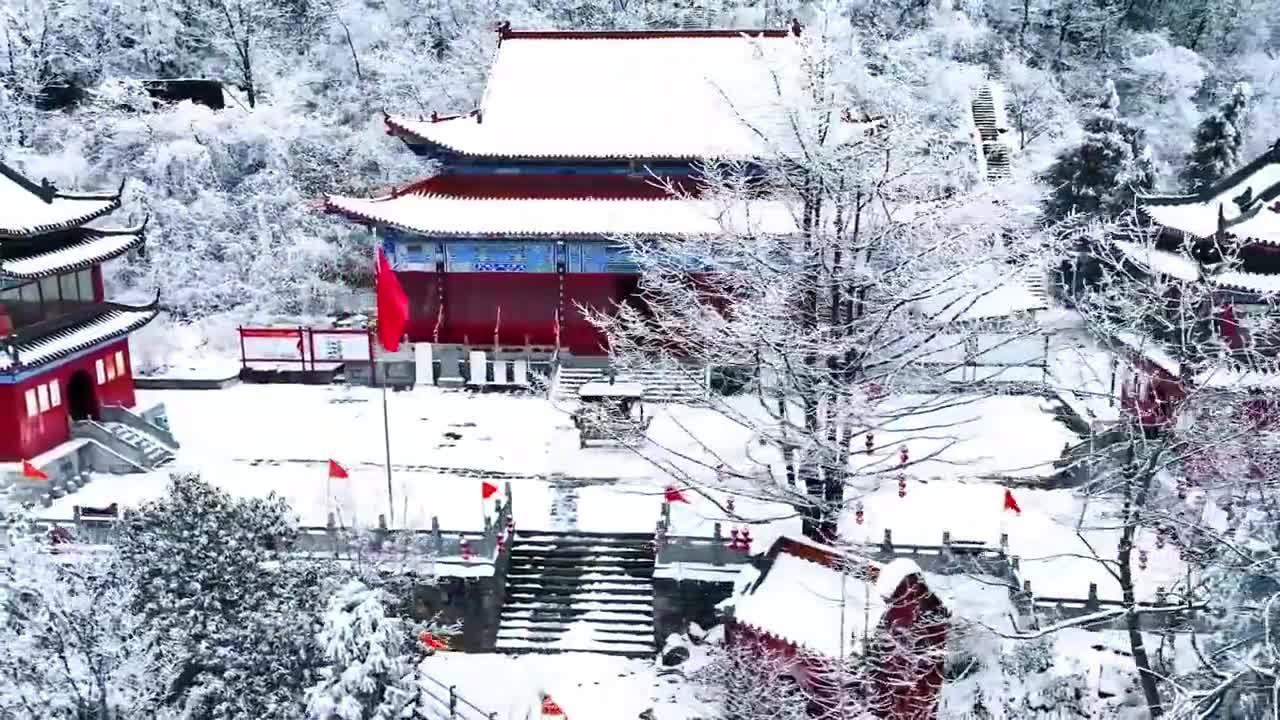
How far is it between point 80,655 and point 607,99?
19190 mm

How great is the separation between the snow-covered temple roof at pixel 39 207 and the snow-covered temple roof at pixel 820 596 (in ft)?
49.9

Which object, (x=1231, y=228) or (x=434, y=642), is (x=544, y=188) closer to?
(x=434, y=642)

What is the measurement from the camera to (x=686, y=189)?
26.0 metres

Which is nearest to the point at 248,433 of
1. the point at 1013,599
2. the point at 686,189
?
the point at 686,189

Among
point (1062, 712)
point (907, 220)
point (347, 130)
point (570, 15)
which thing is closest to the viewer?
point (907, 220)

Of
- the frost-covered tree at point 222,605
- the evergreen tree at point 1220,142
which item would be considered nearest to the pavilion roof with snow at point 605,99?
the frost-covered tree at point 222,605

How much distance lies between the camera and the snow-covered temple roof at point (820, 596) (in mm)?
11680

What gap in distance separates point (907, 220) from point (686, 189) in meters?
14.8

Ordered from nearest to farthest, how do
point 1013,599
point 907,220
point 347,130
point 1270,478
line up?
1. point 1270,478
2. point 907,220
3. point 1013,599
4. point 347,130

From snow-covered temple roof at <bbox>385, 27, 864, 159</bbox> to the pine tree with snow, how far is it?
15878 mm

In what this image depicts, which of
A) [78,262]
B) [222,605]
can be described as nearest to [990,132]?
[78,262]

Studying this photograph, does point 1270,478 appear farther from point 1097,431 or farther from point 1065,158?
point 1065,158

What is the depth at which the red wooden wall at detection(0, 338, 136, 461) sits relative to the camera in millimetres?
19469

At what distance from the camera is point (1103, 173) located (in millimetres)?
32375
